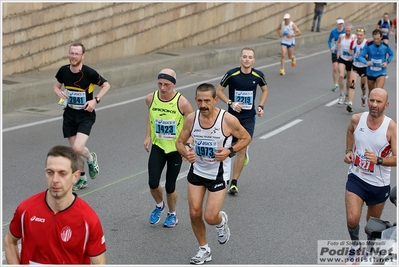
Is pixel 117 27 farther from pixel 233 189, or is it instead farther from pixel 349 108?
pixel 233 189

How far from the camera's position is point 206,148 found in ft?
26.1

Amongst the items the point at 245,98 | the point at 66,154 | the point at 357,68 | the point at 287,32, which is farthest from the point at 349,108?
the point at 66,154

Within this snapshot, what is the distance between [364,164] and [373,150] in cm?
16

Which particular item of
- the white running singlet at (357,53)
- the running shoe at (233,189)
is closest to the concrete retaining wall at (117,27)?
the white running singlet at (357,53)

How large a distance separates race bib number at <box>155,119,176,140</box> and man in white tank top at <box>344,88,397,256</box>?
2247mm

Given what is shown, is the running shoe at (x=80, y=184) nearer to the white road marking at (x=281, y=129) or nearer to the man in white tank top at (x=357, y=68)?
the white road marking at (x=281, y=129)

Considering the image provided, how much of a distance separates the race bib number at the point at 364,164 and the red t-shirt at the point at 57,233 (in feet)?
11.0

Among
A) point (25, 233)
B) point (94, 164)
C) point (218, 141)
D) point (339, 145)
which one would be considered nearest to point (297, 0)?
point (339, 145)

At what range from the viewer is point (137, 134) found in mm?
14203

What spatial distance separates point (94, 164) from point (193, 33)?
16619 millimetres

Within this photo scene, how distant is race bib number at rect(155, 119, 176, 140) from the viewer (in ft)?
29.5

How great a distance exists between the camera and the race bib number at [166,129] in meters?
9.00

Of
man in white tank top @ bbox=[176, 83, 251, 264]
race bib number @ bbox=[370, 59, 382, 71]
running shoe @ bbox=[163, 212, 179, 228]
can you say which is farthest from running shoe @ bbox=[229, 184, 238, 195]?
race bib number @ bbox=[370, 59, 382, 71]

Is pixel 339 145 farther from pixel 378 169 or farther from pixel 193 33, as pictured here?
pixel 193 33
